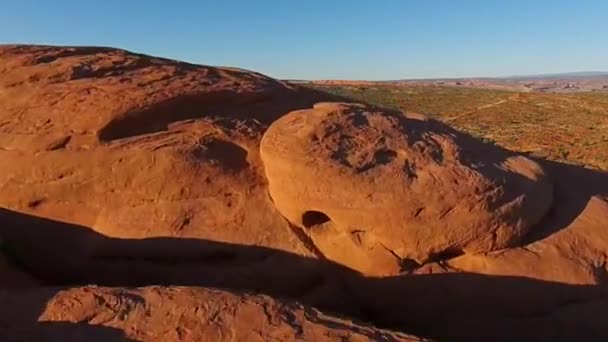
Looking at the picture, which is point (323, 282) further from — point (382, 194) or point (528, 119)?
point (528, 119)

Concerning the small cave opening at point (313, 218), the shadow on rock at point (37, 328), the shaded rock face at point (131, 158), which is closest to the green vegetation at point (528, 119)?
the small cave opening at point (313, 218)

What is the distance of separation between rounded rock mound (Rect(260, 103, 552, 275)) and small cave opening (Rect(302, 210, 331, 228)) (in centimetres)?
1

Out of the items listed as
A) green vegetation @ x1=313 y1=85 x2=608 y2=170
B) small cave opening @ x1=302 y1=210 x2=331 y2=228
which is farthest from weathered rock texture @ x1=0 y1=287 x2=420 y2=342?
green vegetation @ x1=313 y1=85 x2=608 y2=170

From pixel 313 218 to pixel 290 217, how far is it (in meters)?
0.29

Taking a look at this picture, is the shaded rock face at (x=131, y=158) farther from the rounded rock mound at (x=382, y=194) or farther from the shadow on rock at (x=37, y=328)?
the shadow on rock at (x=37, y=328)

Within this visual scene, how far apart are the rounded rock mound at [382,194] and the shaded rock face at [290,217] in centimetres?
2

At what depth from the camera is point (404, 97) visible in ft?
235

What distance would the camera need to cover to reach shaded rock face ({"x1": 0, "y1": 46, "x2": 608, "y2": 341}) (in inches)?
297

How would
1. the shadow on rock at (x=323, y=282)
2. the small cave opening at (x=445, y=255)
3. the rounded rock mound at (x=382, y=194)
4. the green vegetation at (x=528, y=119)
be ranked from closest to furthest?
1. the shadow on rock at (x=323, y=282)
2. the rounded rock mound at (x=382, y=194)
3. the small cave opening at (x=445, y=255)
4. the green vegetation at (x=528, y=119)

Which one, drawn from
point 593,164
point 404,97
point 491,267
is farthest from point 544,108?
point 491,267

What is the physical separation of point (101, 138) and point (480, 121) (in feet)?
139

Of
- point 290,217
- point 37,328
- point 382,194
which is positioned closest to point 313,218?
point 290,217

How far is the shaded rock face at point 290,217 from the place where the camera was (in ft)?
24.7

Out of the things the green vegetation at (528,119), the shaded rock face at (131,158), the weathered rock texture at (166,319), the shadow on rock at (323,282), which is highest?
the shaded rock face at (131,158)
